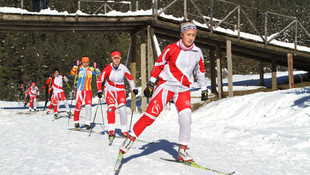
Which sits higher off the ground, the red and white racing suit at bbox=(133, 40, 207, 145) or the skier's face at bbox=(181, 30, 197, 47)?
the skier's face at bbox=(181, 30, 197, 47)

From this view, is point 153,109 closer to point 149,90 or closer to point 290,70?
point 149,90

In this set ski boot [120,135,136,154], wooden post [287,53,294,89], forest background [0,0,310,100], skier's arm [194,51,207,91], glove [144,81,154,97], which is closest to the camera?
ski boot [120,135,136,154]

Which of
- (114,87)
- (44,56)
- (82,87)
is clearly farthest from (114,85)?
(44,56)

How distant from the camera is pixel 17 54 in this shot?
5953cm

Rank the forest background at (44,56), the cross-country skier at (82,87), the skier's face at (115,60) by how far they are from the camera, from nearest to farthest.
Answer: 1. the skier's face at (115,60)
2. the cross-country skier at (82,87)
3. the forest background at (44,56)

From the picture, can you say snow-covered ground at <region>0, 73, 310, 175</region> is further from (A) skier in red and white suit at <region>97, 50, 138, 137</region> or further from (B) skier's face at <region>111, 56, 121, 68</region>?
(B) skier's face at <region>111, 56, 121, 68</region>

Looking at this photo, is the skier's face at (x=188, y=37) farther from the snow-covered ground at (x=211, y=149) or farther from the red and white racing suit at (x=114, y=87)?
the red and white racing suit at (x=114, y=87)

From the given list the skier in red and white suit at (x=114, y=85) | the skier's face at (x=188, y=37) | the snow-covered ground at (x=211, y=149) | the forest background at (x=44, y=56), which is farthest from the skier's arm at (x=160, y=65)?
the forest background at (x=44, y=56)

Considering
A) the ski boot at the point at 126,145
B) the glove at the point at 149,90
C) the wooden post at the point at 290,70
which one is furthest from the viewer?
the wooden post at the point at 290,70

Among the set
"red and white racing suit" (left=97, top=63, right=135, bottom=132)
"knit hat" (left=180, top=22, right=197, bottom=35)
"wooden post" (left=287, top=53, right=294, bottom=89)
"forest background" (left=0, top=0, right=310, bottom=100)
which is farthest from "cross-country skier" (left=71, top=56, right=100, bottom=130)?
"forest background" (left=0, top=0, right=310, bottom=100)

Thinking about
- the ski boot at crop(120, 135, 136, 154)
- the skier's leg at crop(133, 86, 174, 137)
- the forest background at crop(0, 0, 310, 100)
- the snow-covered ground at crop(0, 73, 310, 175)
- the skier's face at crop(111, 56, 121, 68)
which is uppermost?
the forest background at crop(0, 0, 310, 100)

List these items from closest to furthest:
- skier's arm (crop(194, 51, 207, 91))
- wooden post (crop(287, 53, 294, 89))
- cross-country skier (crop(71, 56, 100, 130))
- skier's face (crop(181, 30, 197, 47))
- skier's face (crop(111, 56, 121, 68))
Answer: skier's face (crop(181, 30, 197, 47)) < skier's arm (crop(194, 51, 207, 91)) < skier's face (crop(111, 56, 121, 68)) < cross-country skier (crop(71, 56, 100, 130)) < wooden post (crop(287, 53, 294, 89))

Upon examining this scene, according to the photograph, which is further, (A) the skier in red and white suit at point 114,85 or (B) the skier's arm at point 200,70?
(A) the skier in red and white suit at point 114,85

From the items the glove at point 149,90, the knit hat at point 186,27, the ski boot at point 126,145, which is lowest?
the ski boot at point 126,145
